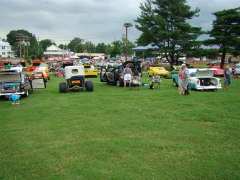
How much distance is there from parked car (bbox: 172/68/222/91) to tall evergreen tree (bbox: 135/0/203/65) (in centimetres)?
2184

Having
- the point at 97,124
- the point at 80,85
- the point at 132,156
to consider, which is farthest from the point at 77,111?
the point at 80,85

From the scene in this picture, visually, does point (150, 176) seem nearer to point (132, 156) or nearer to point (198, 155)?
point (132, 156)

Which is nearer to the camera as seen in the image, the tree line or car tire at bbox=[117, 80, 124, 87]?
car tire at bbox=[117, 80, 124, 87]

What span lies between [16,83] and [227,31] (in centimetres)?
3276

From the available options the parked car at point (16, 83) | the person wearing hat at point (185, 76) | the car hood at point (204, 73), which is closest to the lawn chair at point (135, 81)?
the car hood at point (204, 73)

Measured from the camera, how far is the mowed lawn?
4094 mm

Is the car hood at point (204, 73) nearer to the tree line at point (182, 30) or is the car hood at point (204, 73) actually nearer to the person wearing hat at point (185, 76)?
the person wearing hat at point (185, 76)

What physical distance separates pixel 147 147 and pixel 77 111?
14.5 ft

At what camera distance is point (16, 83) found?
1272 cm

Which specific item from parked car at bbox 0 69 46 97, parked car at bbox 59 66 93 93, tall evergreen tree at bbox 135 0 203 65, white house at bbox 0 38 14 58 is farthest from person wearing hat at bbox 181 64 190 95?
white house at bbox 0 38 14 58

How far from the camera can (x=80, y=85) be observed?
15.1 m

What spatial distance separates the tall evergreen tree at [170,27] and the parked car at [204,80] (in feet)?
71.7

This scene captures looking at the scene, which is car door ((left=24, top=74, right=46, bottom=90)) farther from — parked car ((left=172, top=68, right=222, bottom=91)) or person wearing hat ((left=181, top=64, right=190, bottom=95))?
parked car ((left=172, top=68, right=222, bottom=91))

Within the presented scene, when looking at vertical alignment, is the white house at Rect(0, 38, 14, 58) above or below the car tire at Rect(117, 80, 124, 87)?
above
